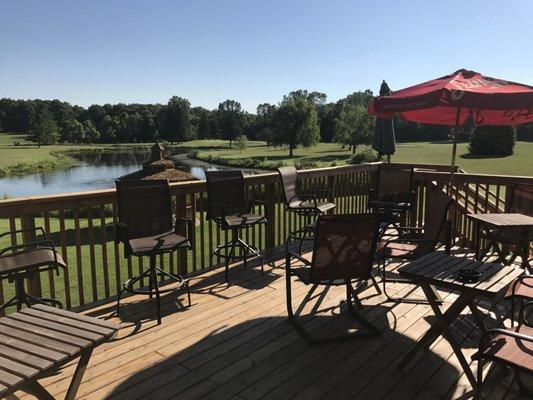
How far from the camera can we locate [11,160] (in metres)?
53.0

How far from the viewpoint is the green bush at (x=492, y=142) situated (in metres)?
34.5

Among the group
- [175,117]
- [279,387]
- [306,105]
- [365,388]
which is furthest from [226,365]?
[175,117]

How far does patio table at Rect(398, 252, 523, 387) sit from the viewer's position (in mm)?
2295

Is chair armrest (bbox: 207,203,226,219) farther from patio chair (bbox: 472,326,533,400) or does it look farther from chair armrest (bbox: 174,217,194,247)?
patio chair (bbox: 472,326,533,400)

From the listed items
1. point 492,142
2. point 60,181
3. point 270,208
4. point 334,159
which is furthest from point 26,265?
point 60,181

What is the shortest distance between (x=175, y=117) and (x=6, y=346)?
87.3m

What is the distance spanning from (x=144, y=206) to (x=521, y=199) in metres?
4.17

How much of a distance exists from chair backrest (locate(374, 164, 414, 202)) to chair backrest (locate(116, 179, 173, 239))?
3.26 metres

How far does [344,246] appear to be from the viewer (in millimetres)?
2873

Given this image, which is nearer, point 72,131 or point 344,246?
point 344,246

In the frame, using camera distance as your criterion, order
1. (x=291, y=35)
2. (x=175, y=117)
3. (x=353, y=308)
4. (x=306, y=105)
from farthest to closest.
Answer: (x=175, y=117), (x=306, y=105), (x=291, y=35), (x=353, y=308)

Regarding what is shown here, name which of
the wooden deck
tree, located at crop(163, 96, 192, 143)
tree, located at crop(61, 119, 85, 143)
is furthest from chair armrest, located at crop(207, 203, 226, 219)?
tree, located at crop(61, 119, 85, 143)

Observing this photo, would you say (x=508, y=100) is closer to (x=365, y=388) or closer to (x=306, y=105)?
(x=365, y=388)

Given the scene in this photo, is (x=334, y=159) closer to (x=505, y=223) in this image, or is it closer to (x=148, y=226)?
(x=505, y=223)
